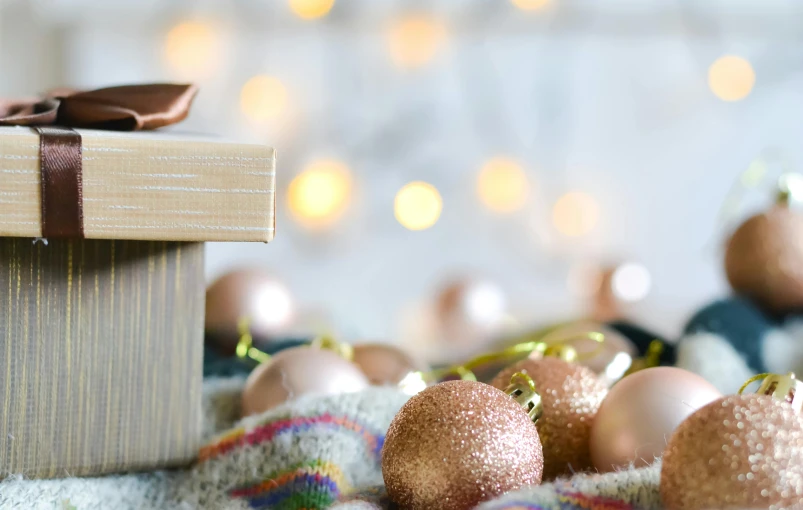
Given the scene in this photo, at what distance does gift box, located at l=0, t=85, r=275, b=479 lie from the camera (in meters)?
0.43

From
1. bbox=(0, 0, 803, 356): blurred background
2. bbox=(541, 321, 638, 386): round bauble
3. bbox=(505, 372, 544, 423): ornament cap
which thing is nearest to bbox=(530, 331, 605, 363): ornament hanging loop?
bbox=(541, 321, 638, 386): round bauble

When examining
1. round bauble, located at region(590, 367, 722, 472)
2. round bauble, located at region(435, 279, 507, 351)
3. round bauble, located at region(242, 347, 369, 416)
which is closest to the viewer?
round bauble, located at region(590, 367, 722, 472)

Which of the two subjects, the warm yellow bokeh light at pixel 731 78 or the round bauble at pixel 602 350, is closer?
the round bauble at pixel 602 350

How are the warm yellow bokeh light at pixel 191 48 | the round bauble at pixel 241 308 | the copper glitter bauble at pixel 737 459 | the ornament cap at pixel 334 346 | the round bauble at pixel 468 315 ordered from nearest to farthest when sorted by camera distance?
the copper glitter bauble at pixel 737 459, the ornament cap at pixel 334 346, the round bauble at pixel 241 308, the round bauble at pixel 468 315, the warm yellow bokeh light at pixel 191 48

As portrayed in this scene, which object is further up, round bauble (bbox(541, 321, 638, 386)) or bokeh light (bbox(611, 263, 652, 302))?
round bauble (bbox(541, 321, 638, 386))

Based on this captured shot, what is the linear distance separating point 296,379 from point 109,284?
16cm

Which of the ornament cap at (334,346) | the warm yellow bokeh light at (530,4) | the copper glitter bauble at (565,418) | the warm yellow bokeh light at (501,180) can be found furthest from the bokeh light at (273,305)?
the warm yellow bokeh light at (530,4)

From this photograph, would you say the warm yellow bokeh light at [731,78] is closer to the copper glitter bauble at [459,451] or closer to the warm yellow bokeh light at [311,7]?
the warm yellow bokeh light at [311,7]

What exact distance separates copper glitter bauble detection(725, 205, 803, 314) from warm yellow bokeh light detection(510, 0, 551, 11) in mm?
703

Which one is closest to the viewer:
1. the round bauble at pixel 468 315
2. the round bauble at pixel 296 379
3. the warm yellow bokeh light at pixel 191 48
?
the round bauble at pixel 296 379

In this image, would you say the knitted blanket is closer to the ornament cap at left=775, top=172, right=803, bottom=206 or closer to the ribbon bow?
the ribbon bow

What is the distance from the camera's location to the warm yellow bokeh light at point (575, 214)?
1370mm

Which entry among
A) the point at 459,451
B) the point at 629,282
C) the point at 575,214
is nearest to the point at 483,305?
the point at 629,282

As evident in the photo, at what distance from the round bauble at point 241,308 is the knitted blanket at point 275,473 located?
0.23m
